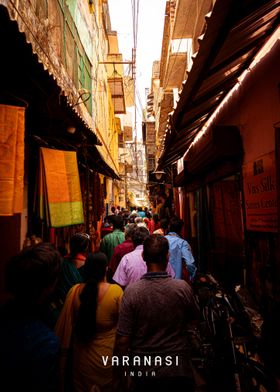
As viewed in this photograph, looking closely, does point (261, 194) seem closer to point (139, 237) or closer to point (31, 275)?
point (139, 237)

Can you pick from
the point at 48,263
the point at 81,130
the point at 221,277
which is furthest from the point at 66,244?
the point at 48,263

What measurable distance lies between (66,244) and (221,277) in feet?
11.3

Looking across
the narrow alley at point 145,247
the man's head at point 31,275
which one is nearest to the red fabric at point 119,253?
the narrow alley at point 145,247

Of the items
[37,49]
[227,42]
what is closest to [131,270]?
[227,42]

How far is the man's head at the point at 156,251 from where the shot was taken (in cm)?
264

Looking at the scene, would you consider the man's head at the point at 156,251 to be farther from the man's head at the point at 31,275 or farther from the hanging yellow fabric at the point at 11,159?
the hanging yellow fabric at the point at 11,159

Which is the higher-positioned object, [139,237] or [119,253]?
[139,237]

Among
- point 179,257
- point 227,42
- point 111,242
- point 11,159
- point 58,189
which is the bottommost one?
point 179,257

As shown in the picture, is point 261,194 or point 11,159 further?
point 261,194

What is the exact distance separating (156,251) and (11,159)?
1.49 metres

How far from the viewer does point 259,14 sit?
311 cm

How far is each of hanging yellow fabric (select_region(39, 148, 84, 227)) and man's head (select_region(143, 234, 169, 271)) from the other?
1459 mm

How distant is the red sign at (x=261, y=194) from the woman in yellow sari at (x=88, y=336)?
7.94ft

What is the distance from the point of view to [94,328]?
274cm
